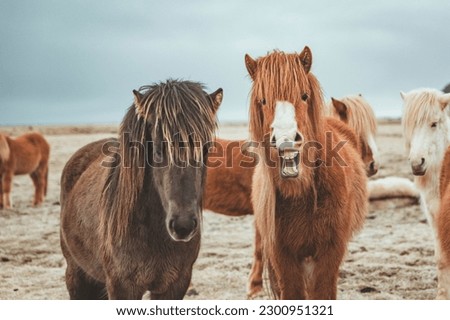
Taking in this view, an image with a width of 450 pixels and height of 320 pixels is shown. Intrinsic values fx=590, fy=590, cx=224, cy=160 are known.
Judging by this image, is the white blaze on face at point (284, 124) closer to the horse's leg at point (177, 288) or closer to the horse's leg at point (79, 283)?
the horse's leg at point (177, 288)

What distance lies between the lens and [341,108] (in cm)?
515

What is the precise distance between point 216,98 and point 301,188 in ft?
2.35

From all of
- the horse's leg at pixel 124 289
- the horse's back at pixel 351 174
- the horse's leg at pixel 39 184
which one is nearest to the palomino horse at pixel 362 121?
the horse's back at pixel 351 174

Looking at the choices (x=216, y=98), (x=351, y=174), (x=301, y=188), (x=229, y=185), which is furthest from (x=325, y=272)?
(x=229, y=185)

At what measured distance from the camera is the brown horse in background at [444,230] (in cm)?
352

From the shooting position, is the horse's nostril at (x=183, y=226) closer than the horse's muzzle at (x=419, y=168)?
Yes

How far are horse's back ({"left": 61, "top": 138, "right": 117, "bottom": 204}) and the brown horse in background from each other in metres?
2.14

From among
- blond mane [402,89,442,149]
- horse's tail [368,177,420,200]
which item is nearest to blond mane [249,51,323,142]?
blond mane [402,89,442,149]

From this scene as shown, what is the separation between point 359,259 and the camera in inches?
232

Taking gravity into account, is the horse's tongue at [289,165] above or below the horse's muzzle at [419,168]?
above

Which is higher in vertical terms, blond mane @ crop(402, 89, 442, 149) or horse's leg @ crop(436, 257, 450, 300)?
blond mane @ crop(402, 89, 442, 149)

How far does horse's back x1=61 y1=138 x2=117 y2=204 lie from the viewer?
387cm

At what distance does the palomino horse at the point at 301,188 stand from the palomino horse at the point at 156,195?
0.35 meters

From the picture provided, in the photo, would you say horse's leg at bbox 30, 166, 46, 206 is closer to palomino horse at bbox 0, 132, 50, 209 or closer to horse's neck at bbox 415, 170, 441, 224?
palomino horse at bbox 0, 132, 50, 209
